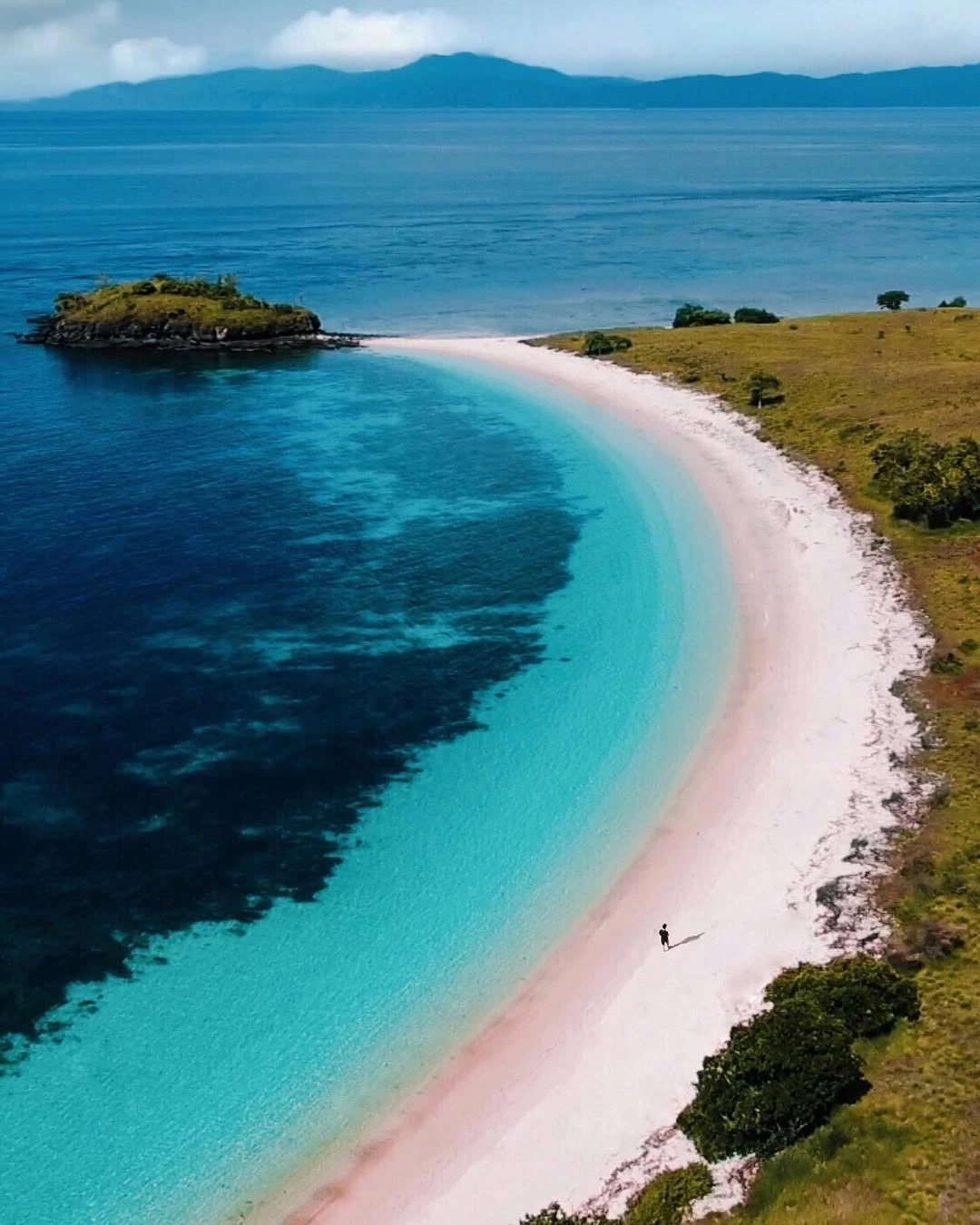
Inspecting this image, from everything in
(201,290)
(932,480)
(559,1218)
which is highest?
(201,290)

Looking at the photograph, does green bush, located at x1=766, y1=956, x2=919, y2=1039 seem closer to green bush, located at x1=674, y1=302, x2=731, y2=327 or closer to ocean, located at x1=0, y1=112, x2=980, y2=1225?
ocean, located at x1=0, y1=112, x2=980, y2=1225

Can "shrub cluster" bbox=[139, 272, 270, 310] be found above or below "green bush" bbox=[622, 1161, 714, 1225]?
above

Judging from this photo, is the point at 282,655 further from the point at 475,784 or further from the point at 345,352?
the point at 345,352

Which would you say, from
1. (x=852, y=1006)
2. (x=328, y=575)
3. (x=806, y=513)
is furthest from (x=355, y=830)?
(x=806, y=513)

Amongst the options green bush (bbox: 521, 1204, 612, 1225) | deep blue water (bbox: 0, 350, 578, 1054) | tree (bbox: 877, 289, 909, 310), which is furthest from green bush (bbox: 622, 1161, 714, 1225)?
tree (bbox: 877, 289, 909, 310)

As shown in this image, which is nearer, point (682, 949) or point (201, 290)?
point (682, 949)

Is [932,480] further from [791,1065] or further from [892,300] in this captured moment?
[892,300]

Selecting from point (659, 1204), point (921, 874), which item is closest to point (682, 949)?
point (921, 874)
